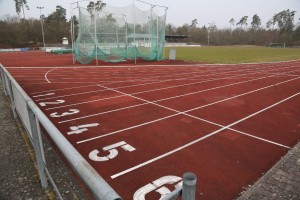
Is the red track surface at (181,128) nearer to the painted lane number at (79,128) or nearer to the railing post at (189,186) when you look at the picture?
the painted lane number at (79,128)

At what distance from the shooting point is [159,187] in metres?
3.56

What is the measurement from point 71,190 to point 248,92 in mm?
8651

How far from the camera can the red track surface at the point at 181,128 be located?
3.95 meters

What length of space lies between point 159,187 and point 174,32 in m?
108

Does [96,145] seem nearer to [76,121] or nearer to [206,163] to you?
[76,121]

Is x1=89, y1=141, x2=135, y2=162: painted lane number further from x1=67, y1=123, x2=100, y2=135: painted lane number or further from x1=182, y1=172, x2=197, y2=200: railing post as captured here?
x1=182, y1=172, x2=197, y2=200: railing post

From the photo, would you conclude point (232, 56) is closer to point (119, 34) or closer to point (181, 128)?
point (119, 34)

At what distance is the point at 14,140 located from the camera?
4.74m

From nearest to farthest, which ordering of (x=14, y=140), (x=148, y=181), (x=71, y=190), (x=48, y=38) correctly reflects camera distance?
(x=71, y=190), (x=148, y=181), (x=14, y=140), (x=48, y=38)

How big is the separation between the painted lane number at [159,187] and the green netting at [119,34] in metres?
17.0

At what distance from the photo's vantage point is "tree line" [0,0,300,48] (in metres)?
62.6

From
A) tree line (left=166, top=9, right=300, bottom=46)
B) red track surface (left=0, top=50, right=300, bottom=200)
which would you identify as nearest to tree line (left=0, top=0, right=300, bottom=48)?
tree line (left=166, top=9, right=300, bottom=46)

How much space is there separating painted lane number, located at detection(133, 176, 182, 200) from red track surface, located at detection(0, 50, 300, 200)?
0.07 meters

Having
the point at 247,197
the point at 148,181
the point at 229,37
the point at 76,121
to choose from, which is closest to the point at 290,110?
the point at 247,197
